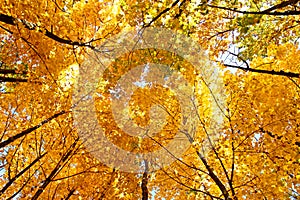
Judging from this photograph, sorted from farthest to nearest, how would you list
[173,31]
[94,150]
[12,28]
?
[94,150] < [12,28] < [173,31]

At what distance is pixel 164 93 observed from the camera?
521 centimetres

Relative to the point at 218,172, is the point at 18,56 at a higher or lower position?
higher

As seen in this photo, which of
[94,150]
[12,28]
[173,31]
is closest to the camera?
[173,31]

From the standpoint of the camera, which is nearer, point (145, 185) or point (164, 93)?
point (164, 93)

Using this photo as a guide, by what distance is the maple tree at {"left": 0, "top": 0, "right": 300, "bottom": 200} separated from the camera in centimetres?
418

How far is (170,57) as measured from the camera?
429cm

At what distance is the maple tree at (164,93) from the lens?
418 cm

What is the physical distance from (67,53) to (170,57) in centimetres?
218

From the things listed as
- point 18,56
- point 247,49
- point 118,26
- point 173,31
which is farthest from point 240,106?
point 18,56

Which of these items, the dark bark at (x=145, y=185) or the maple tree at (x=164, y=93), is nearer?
the maple tree at (x=164, y=93)

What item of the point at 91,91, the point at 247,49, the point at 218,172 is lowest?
the point at 218,172

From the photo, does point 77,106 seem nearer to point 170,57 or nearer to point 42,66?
point 42,66

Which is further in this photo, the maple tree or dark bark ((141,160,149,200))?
dark bark ((141,160,149,200))

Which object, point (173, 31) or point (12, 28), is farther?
point (12, 28)
